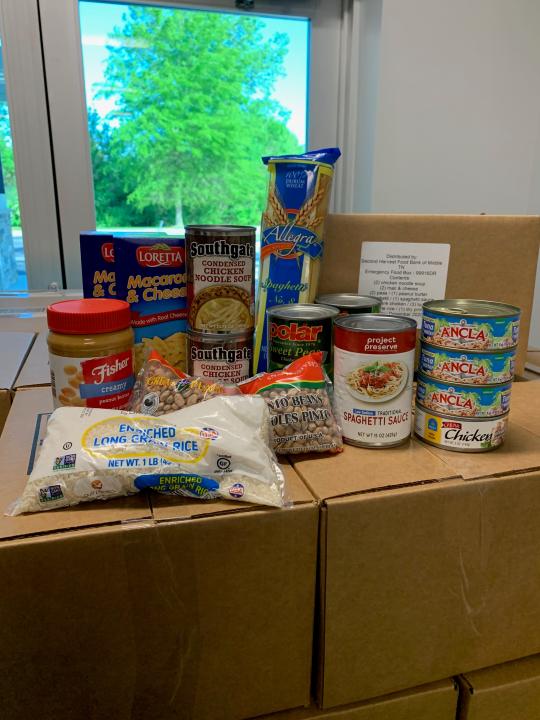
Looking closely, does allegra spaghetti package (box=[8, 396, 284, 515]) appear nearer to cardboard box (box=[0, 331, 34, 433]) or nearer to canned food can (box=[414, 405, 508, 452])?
canned food can (box=[414, 405, 508, 452])

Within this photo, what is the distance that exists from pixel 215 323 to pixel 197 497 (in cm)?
26

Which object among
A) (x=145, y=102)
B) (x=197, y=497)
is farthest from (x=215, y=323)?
(x=145, y=102)

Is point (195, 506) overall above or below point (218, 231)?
below

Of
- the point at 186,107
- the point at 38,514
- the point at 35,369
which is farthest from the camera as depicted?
the point at 186,107

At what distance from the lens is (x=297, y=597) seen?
24.3 inches

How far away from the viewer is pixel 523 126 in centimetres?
167

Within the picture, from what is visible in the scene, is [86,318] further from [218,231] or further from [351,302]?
[351,302]

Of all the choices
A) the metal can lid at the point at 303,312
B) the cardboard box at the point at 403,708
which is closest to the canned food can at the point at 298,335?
the metal can lid at the point at 303,312

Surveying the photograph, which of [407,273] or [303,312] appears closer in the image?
[303,312]

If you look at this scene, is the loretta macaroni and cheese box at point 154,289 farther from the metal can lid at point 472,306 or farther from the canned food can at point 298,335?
the metal can lid at point 472,306

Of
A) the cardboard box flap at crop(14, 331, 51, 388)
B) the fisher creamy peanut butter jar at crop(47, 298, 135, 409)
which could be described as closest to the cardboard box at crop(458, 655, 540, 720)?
the fisher creamy peanut butter jar at crop(47, 298, 135, 409)

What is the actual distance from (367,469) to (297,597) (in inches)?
6.3

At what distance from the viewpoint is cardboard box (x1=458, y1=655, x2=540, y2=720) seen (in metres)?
0.71

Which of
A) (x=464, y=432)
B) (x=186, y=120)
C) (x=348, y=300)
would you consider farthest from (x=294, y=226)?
(x=186, y=120)
